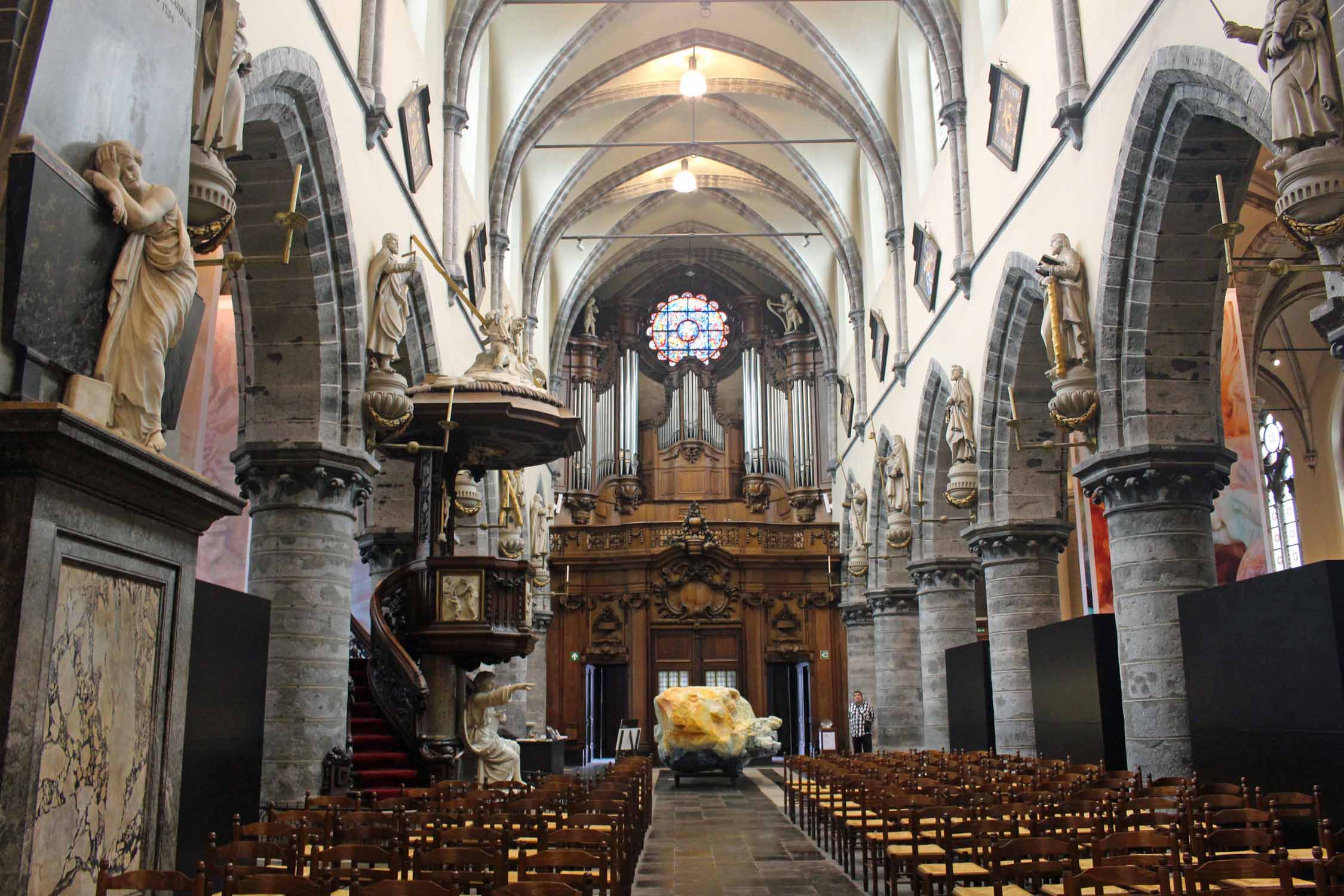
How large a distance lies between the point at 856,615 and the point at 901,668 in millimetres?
4165

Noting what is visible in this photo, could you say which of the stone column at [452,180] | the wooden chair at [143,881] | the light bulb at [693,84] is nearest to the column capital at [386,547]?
the stone column at [452,180]

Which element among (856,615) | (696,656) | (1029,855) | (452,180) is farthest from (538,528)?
(1029,855)

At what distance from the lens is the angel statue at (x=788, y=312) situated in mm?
30531

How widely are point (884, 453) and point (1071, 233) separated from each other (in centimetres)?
1058

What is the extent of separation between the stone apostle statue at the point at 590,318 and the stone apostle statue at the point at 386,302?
18.5 m

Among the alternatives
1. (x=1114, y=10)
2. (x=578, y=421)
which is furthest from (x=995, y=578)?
(x=1114, y=10)

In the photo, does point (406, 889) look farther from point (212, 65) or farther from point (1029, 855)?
point (212, 65)

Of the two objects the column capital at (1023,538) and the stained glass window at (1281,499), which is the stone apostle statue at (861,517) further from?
the column capital at (1023,538)

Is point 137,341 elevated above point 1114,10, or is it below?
below

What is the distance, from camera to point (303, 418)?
10742 millimetres

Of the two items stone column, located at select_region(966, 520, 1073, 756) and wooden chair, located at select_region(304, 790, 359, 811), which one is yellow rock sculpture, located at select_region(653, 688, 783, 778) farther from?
wooden chair, located at select_region(304, 790, 359, 811)

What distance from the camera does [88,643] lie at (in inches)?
185

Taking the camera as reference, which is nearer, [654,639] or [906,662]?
[906,662]

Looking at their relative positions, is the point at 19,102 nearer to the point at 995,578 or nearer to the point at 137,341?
the point at 137,341
